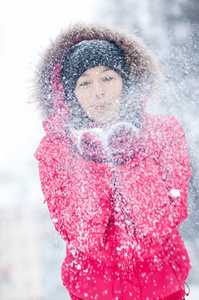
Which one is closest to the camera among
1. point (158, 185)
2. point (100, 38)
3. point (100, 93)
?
point (158, 185)

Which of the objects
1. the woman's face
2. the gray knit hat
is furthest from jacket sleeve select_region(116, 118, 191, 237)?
the gray knit hat

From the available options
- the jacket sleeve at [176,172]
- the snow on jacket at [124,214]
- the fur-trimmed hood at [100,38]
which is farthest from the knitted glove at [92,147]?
the fur-trimmed hood at [100,38]

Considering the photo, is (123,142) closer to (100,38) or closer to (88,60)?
(88,60)

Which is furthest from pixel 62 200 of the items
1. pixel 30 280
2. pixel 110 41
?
pixel 30 280

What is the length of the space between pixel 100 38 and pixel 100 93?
0.97 ft

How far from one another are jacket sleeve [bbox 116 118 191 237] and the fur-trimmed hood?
29 centimetres

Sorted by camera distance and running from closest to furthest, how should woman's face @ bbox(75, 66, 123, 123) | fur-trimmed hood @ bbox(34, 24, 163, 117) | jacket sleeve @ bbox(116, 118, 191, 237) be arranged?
jacket sleeve @ bbox(116, 118, 191, 237)
woman's face @ bbox(75, 66, 123, 123)
fur-trimmed hood @ bbox(34, 24, 163, 117)

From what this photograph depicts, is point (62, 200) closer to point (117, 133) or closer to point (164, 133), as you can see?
point (117, 133)

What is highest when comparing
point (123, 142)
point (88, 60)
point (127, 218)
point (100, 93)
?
point (88, 60)

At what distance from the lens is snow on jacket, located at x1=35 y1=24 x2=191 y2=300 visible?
703mm

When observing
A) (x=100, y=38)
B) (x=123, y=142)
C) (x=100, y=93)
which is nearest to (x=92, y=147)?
(x=123, y=142)

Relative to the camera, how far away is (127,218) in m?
0.74

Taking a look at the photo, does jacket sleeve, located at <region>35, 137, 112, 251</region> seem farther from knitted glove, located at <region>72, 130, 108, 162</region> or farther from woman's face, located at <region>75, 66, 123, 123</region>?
woman's face, located at <region>75, 66, 123, 123</region>

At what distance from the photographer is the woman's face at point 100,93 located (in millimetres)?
816
